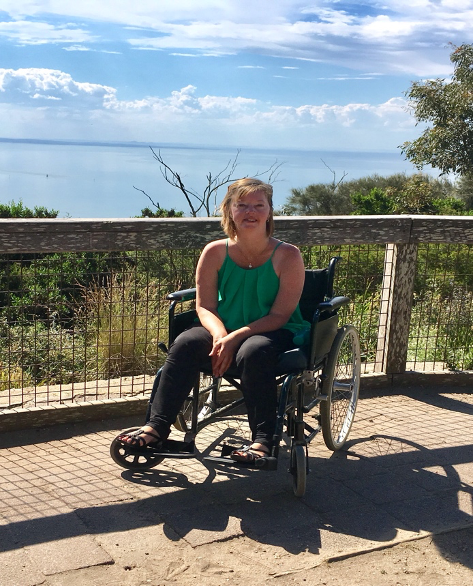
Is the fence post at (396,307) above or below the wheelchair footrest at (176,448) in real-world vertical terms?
above

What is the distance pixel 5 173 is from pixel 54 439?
49.8 metres

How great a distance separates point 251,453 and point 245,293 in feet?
2.35

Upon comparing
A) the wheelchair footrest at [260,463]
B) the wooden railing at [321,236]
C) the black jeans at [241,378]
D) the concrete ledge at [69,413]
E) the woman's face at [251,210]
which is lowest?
the concrete ledge at [69,413]

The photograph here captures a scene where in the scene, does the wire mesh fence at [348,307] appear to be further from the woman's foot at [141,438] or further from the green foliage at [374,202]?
the green foliage at [374,202]

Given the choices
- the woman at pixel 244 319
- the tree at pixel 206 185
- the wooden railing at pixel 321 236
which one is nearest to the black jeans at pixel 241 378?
the woman at pixel 244 319

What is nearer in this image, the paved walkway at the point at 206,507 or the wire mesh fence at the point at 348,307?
the paved walkway at the point at 206,507

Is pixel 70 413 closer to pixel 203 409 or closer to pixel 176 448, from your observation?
pixel 203 409

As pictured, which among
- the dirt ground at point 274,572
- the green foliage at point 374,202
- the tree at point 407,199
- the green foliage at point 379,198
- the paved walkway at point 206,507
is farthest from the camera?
the green foliage at point 374,202

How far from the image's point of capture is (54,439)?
3396 mm

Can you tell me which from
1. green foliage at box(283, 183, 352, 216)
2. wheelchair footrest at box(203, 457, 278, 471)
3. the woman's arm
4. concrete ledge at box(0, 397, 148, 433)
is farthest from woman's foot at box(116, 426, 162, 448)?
green foliage at box(283, 183, 352, 216)

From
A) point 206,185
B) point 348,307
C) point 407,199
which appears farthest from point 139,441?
point 407,199

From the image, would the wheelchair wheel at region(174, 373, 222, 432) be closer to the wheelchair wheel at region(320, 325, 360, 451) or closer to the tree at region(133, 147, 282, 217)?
the wheelchair wheel at region(320, 325, 360, 451)

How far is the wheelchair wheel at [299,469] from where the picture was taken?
2760mm

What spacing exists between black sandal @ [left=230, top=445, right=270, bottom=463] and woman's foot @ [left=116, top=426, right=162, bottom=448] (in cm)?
31
